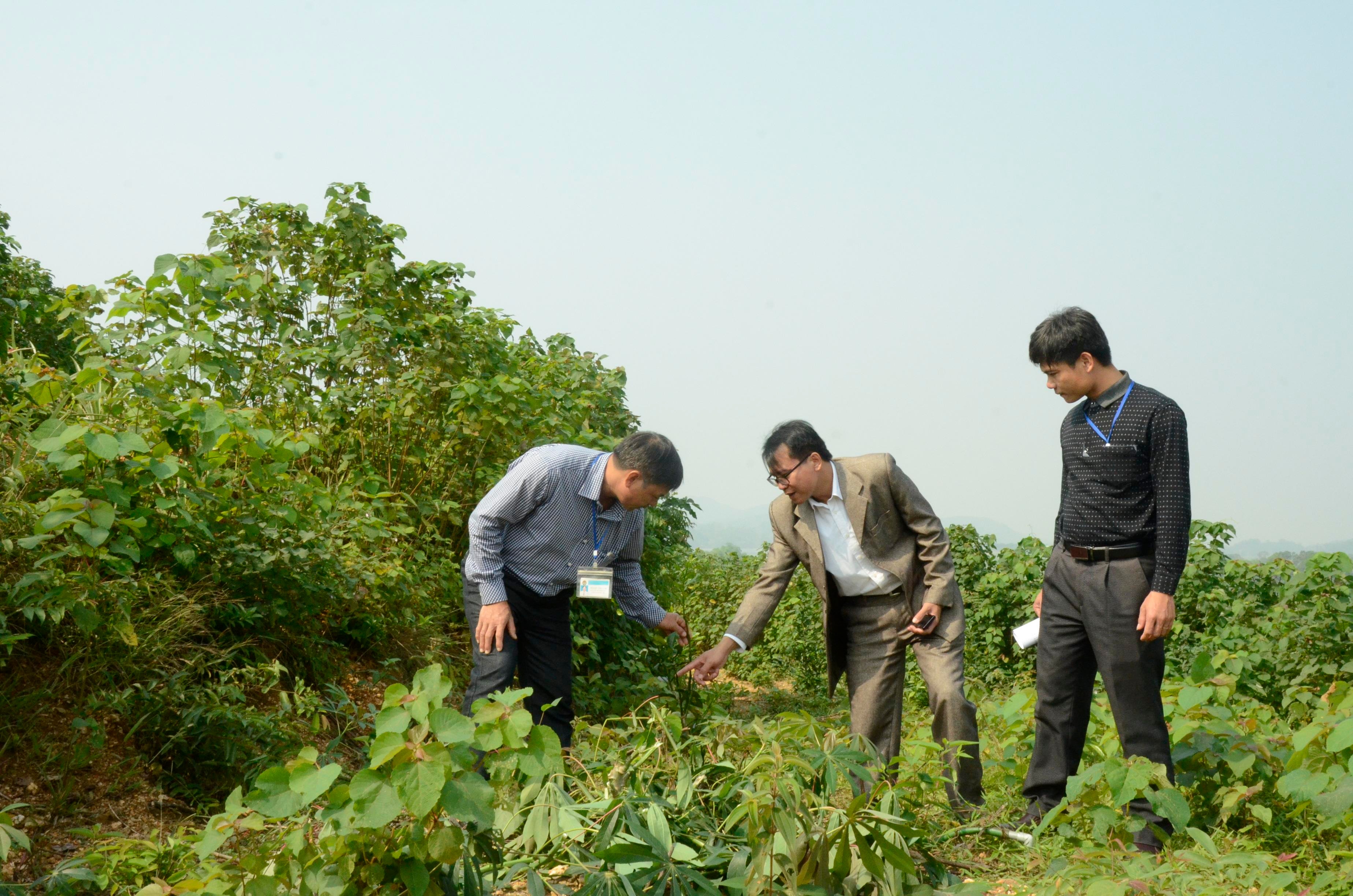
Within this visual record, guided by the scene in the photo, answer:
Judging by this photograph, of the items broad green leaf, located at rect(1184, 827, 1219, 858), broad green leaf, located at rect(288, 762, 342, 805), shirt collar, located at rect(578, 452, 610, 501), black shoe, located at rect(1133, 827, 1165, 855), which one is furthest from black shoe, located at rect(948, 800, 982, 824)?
broad green leaf, located at rect(288, 762, 342, 805)

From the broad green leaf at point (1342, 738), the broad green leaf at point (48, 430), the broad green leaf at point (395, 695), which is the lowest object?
the broad green leaf at point (1342, 738)

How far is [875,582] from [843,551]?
6.3 inches

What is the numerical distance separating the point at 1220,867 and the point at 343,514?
3.49 m

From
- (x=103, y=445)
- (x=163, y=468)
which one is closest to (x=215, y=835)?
(x=103, y=445)

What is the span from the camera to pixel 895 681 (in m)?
4.00

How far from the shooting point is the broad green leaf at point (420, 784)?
1973 millimetres

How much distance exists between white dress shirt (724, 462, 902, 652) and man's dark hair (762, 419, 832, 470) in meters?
0.10

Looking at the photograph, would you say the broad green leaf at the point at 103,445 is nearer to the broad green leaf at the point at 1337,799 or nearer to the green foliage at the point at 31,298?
the broad green leaf at the point at 1337,799

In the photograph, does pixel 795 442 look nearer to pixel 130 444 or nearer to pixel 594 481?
pixel 594 481

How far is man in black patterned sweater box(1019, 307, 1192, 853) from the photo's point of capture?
10.7ft

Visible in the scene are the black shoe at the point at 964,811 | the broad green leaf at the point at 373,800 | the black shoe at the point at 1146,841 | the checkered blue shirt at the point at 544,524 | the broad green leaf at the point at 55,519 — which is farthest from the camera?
the checkered blue shirt at the point at 544,524

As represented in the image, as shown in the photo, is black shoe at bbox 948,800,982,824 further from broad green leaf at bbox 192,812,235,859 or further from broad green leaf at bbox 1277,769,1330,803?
broad green leaf at bbox 192,812,235,859

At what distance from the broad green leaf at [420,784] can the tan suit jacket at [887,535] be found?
2.08m

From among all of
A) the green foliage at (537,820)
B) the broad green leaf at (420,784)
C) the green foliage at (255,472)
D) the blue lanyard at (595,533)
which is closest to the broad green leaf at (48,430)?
the green foliage at (255,472)
